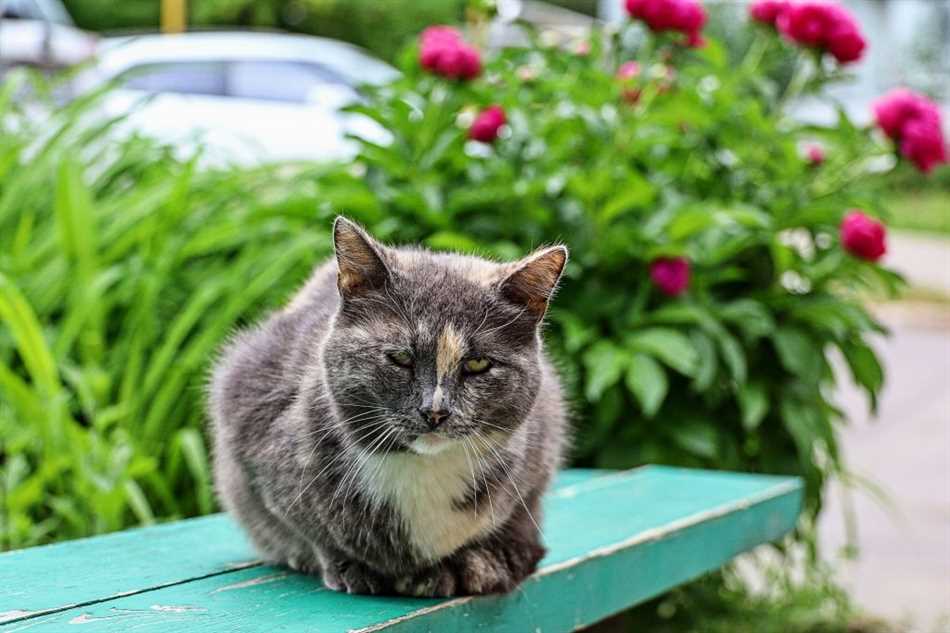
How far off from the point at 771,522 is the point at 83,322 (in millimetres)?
1875

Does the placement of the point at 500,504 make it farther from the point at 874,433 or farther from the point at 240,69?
the point at 240,69

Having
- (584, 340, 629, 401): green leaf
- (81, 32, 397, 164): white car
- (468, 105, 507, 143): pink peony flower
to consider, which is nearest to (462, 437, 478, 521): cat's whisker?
(584, 340, 629, 401): green leaf

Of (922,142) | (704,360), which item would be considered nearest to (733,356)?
(704,360)

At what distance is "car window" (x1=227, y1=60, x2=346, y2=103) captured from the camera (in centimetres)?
1065

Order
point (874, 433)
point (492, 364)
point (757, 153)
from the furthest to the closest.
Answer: point (874, 433) → point (757, 153) → point (492, 364)

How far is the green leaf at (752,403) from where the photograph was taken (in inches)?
131

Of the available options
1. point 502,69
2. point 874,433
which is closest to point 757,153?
point 502,69

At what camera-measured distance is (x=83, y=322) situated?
10.3 feet

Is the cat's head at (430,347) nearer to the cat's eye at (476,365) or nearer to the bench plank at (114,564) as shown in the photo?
the cat's eye at (476,365)

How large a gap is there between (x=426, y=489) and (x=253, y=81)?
31.2 ft

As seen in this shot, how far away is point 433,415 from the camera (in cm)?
160

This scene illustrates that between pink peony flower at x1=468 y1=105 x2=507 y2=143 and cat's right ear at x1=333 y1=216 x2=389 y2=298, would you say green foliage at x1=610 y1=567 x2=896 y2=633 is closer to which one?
pink peony flower at x1=468 y1=105 x2=507 y2=143

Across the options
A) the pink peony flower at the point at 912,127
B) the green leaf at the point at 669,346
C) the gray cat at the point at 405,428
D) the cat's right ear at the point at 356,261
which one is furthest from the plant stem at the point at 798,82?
the cat's right ear at the point at 356,261

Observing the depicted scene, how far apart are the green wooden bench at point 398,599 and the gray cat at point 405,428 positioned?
0.07 meters
